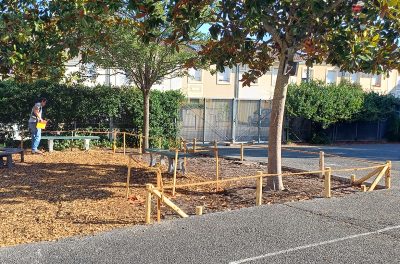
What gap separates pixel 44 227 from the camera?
20.9 feet

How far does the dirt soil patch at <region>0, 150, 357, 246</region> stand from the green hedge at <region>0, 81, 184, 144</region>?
351 centimetres

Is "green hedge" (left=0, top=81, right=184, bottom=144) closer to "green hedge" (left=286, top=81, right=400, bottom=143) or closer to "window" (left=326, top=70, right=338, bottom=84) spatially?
"green hedge" (left=286, top=81, right=400, bottom=143)

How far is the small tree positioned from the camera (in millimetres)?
13305

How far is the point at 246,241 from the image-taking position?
5.81 m

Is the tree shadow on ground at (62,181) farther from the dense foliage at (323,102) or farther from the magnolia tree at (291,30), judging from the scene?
the dense foliage at (323,102)

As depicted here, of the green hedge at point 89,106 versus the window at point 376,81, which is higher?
the window at point 376,81

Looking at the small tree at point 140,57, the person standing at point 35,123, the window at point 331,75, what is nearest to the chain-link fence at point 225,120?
the small tree at point 140,57

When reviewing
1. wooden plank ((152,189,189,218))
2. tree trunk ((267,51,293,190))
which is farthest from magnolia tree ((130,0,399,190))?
wooden plank ((152,189,189,218))

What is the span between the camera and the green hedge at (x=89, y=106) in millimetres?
16078

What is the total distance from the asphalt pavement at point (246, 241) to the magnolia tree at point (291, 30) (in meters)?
2.50

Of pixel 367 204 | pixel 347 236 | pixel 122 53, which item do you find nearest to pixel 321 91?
pixel 122 53

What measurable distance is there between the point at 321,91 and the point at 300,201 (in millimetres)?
15757

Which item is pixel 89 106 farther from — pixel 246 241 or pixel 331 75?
pixel 331 75

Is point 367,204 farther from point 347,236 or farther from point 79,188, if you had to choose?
point 79,188
